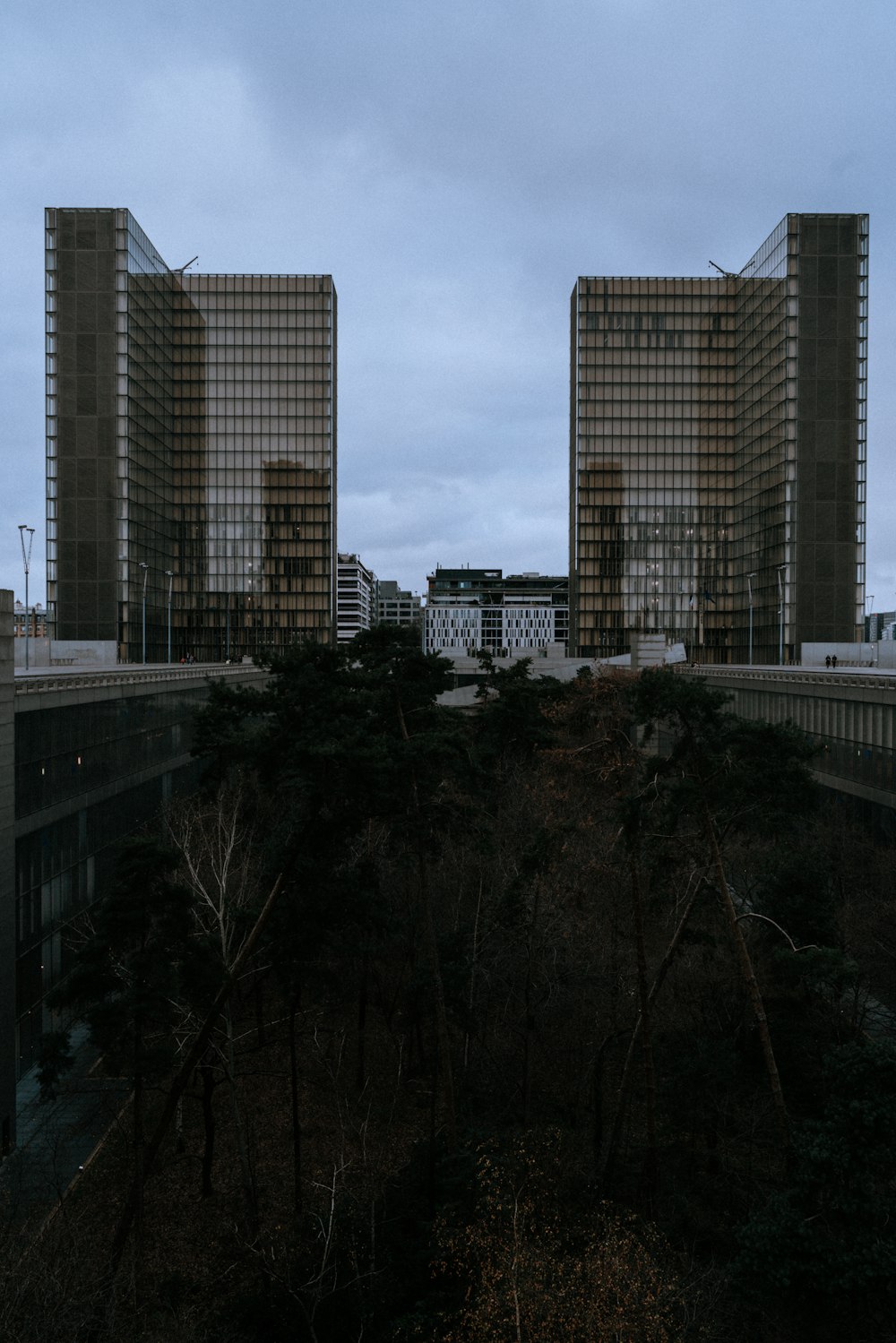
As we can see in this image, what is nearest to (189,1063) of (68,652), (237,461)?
(68,652)

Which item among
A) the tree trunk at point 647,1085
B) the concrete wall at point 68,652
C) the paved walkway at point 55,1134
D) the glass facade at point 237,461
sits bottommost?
the paved walkway at point 55,1134

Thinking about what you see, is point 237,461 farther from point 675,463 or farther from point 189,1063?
point 189,1063

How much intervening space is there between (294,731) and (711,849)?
31.2 ft

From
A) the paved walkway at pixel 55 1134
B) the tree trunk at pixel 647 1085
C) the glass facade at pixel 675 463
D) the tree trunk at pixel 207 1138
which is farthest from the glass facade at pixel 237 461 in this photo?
the tree trunk at pixel 647 1085

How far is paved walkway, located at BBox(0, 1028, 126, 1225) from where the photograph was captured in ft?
67.0

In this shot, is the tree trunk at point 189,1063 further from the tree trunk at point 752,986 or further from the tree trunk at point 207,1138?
the tree trunk at point 752,986

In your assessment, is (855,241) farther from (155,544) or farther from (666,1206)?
(666,1206)

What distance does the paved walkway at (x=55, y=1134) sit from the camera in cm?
2042

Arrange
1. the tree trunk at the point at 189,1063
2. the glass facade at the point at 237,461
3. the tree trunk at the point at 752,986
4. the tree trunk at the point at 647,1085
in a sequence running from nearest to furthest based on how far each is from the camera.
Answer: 1. the tree trunk at the point at 752,986
2. the tree trunk at the point at 189,1063
3. the tree trunk at the point at 647,1085
4. the glass facade at the point at 237,461

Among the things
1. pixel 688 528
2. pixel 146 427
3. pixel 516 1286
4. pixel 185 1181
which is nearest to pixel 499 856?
pixel 185 1181

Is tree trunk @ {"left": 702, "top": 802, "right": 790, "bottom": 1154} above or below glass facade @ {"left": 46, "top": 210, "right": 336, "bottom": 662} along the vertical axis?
below

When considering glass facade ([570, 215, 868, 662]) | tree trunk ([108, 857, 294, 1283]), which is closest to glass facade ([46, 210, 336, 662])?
glass facade ([570, 215, 868, 662])

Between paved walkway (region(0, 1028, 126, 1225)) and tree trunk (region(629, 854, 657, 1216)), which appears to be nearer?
tree trunk (region(629, 854, 657, 1216))

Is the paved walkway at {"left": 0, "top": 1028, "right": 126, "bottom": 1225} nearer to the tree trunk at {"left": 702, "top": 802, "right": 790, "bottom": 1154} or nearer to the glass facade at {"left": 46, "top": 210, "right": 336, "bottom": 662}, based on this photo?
the tree trunk at {"left": 702, "top": 802, "right": 790, "bottom": 1154}
